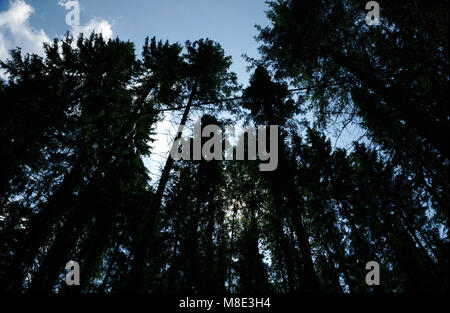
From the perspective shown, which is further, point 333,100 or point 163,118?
point 163,118

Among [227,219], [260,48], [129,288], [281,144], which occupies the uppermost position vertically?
[260,48]

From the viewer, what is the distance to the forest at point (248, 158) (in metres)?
4.95

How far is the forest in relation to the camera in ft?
16.2

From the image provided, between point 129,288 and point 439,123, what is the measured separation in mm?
8365

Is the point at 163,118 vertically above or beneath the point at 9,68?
beneath

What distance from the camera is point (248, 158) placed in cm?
1320
